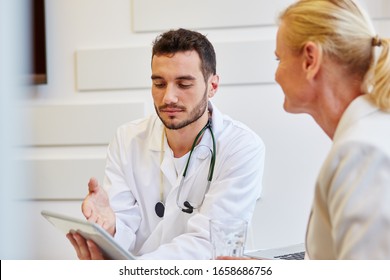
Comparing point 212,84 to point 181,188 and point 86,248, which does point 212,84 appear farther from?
point 86,248

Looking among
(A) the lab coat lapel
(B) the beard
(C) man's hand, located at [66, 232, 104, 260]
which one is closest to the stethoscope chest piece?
(A) the lab coat lapel

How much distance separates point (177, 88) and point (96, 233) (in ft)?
2.85

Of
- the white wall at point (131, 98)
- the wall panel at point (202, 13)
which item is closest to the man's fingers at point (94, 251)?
the white wall at point (131, 98)

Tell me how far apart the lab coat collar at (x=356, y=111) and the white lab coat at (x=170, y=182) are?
2.43 feet

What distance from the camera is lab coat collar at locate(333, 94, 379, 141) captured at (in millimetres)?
1018

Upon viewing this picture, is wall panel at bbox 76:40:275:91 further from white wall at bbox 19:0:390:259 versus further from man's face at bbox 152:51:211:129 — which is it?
man's face at bbox 152:51:211:129

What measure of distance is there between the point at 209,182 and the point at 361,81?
0.82 meters

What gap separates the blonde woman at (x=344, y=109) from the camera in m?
0.89

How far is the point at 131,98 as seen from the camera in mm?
2740

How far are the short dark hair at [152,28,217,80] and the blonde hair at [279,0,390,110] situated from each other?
76 cm

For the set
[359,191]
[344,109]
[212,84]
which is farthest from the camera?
[212,84]

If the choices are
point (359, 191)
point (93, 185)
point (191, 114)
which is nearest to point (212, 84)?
point (191, 114)

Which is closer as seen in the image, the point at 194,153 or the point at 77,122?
the point at 194,153
